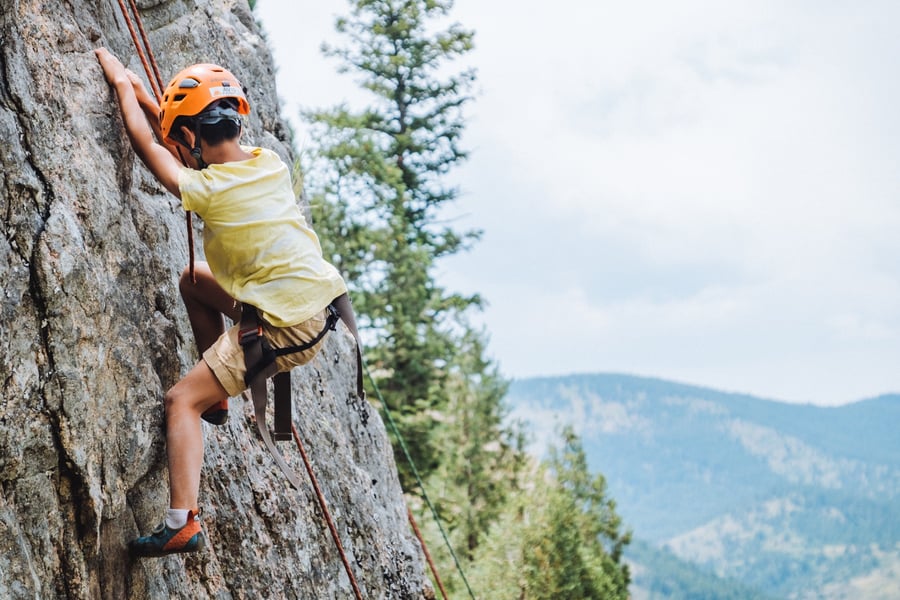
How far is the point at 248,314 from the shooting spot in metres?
5.09

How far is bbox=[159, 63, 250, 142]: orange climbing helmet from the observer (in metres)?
4.88

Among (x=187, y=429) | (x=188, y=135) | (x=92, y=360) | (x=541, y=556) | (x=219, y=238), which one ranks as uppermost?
(x=188, y=135)

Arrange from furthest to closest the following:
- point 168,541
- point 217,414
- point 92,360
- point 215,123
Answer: point 217,414 → point 215,123 → point 168,541 → point 92,360

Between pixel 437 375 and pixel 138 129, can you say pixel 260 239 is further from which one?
pixel 437 375

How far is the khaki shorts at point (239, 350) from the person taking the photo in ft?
16.6

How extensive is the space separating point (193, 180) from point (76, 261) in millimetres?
690

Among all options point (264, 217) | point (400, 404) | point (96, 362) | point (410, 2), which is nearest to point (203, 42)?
point (264, 217)

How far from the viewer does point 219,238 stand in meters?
4.99

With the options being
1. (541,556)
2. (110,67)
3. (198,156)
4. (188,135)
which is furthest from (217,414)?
(541,556)

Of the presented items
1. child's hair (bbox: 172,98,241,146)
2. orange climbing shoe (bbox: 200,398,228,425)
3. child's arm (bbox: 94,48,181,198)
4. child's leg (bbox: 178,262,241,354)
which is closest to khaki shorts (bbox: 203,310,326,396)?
orange climbing shoe (bbox: 200,398,228,425)

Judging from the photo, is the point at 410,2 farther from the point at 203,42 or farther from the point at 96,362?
the point at 96,362

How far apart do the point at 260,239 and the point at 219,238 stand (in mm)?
212

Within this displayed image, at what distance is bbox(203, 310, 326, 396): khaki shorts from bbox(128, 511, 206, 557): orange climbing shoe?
72cm

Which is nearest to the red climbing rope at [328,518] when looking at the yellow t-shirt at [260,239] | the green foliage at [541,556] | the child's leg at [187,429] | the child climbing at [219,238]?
the child climbing at [219,238]
